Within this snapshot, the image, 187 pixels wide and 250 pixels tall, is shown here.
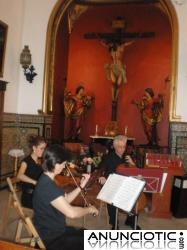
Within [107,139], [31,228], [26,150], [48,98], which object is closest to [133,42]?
[107,139]

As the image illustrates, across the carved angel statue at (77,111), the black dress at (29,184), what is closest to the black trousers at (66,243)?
the black dress at (29,184)

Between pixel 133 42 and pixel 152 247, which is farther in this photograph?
pixel 133 42

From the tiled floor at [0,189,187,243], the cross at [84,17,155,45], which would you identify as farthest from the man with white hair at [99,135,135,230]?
the cross at [84,17,155,45]

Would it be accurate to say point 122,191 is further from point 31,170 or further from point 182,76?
point 182,76

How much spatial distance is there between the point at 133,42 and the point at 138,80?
1126mm

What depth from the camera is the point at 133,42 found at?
10.7 metres

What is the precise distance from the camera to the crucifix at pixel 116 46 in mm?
10164

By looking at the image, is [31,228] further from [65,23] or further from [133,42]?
[133,42]

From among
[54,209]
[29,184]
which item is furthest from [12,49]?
[54,209]

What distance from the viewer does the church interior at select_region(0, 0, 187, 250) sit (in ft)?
19.7

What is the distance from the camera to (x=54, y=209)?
2838mm

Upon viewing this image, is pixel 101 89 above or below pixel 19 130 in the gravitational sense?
above

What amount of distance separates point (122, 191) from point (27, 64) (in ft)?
16.5

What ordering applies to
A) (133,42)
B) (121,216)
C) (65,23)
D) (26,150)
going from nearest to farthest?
(121,216) < (26,150) < (65,23) < (133,42)
